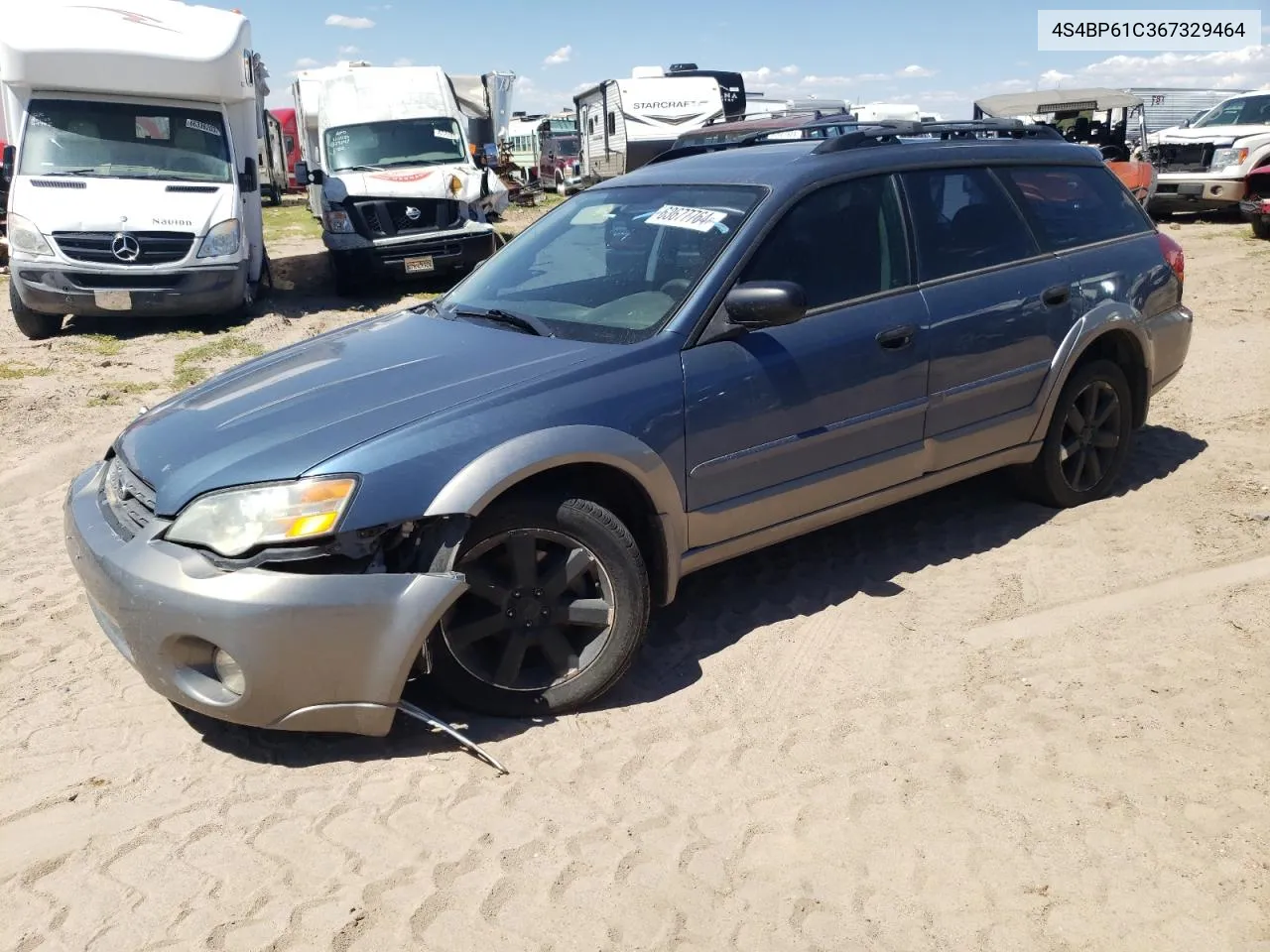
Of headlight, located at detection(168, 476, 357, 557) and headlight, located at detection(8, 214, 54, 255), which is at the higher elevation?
headlight, located at detection(8, 214, 54, 255)

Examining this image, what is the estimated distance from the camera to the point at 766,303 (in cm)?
349

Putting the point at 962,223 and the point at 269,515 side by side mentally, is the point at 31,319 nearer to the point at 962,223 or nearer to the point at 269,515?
the point at 269,515

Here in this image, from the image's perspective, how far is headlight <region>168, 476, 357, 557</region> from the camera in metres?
2.89

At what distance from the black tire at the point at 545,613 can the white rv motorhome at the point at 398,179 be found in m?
9.75

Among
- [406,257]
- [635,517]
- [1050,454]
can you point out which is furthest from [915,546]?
[406,257]

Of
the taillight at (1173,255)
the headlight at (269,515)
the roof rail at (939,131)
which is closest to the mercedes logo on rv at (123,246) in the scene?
the roof rail at (939,131)

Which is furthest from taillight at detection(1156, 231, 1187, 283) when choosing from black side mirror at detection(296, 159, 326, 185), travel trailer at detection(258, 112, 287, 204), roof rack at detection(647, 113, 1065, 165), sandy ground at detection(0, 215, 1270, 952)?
travel trailer at detection(258, 112, 287, 204)

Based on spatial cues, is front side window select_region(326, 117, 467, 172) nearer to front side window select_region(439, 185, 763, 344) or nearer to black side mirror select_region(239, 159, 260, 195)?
black side mirror select_region(239, 159, 260, 195)

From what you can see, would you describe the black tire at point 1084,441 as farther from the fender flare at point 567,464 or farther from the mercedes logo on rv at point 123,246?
the mercedes logo on rv at point 123,246

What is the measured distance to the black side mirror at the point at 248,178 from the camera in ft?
36.2

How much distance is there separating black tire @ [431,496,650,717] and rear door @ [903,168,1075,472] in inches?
62.5

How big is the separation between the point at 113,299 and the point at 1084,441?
8.61 metres

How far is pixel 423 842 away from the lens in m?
2.81

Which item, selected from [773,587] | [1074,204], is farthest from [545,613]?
[1074,204]
